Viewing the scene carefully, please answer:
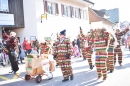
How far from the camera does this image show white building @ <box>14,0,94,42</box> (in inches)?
701

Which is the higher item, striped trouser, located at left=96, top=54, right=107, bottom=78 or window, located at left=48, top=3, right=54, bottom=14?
window, located at left=48, top=3, right=54, bottom=14

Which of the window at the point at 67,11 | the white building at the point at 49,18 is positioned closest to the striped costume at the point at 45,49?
the white building at the point at 49,18

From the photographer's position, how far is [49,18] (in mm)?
19000

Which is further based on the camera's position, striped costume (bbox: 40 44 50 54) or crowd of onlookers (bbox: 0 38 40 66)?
crowd of onlookers (bbox: 0 38 40 66)

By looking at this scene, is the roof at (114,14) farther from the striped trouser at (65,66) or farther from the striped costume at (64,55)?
the striped trouser at (65,66)

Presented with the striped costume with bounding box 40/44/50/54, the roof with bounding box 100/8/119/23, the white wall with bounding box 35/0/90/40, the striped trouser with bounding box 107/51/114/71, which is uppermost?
the roof with bounding box 100/8/119/23

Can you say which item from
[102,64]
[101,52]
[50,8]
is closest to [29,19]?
[50,8]

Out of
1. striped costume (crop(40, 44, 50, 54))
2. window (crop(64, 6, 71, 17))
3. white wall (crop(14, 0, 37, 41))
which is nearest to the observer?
striped costume (crop(40, 44, 50, 54))

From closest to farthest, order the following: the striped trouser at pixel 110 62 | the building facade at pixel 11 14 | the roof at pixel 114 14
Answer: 1. the striped trouser at pixel 110 62
2. the building facade at pixel 11 14
3. the roof at pixel 114 14

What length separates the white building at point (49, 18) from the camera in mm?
17812

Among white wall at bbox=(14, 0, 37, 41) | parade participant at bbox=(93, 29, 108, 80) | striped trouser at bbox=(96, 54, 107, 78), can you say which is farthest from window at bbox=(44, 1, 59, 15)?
striped trouser at bbox=(96, 54, 107, 78)

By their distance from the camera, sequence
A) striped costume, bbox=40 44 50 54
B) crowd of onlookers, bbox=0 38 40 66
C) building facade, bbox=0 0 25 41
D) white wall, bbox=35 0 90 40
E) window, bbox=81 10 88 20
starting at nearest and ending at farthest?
striped costume, bbox=40 44 50 54, crowd of onlookers, bbox=0 38 40 66, building facade, bbox=0 0 25 41, white wall, bbox=35 0 90 40, window, bbox=81 10 88 20

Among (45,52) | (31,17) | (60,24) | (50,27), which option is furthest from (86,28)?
(45,52)

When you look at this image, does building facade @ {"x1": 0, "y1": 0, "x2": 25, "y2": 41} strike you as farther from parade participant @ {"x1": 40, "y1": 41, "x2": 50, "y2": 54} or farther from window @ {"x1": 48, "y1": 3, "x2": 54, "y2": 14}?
parade participant @ {"x1": 40, "y1": 41, "x2": 50, "y2": 54}
